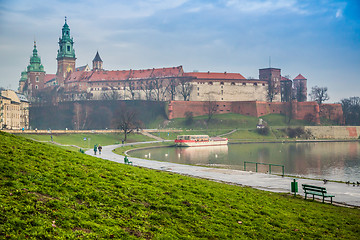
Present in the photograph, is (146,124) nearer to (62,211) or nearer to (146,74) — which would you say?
(146,74)

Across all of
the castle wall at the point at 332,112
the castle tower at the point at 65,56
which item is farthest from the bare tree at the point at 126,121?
the castle wall at the point at 332,112

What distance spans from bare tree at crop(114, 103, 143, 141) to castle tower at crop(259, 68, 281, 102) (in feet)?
153

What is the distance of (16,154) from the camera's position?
11398 mm

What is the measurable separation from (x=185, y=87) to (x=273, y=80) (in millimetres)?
29201

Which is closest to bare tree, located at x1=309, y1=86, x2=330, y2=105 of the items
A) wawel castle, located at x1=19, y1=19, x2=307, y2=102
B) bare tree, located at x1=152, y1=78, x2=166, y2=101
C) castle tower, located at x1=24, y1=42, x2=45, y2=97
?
wawel castle, located at x1=19, y1=19, x2=307, y2=102

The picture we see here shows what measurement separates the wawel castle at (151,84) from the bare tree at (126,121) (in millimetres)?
19098

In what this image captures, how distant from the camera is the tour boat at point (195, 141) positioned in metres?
69.0

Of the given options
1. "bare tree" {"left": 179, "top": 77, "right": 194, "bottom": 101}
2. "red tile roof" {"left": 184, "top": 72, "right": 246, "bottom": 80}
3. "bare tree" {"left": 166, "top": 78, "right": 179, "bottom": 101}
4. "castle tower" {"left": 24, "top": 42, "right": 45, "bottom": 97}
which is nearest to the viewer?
"bare tree" {"left": 179, "top": 77, "right": 194, "bottom": 101}

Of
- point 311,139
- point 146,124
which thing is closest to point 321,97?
point 311,139

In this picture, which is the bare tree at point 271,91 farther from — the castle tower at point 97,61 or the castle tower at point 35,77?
the castle tower at point 35,77

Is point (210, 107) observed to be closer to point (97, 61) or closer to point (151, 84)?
point (151, 84)

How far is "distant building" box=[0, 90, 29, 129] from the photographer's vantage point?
7174cm

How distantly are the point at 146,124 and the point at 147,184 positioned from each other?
8733 cm

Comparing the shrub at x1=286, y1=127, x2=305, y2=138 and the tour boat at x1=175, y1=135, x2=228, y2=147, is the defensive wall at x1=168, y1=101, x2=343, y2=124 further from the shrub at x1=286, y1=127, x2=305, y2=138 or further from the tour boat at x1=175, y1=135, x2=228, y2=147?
the tour boat at x1=175, y1=135, x2=228, y2=147
